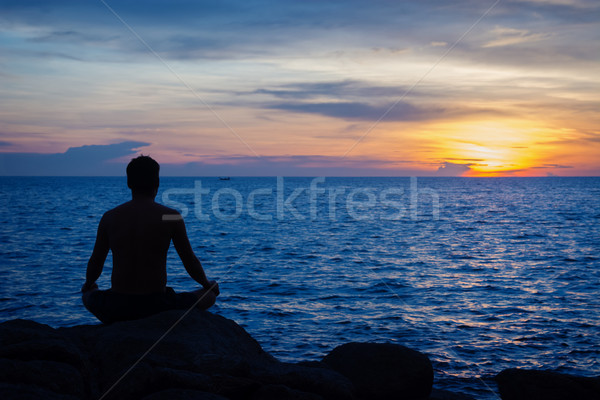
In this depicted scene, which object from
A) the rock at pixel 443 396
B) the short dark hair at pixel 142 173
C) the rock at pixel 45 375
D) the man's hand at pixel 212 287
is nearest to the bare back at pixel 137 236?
the short dark hair at pixel 142 173

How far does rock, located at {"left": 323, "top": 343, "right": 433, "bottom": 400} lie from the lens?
6.99 m

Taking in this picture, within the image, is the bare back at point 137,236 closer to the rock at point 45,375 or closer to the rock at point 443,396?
the rock at point 45,375

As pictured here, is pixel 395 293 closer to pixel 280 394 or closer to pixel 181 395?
pixel 280 394

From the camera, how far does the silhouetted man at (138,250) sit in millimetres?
5930

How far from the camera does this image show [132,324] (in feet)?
20.4

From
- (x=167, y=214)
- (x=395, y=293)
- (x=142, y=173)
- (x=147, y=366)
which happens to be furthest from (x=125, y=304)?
(x=395, y=293)

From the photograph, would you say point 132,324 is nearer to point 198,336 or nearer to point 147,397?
point 198,336

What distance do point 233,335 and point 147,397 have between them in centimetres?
240

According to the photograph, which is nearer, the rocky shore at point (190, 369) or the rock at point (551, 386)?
the rocky shore at point (190, 369)

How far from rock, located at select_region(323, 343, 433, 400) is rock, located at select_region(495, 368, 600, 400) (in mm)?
1505

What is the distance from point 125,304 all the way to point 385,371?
3.75 m

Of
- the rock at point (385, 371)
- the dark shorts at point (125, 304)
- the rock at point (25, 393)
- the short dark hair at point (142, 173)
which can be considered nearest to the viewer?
the rock at point (25, 393)

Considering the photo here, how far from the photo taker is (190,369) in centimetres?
548

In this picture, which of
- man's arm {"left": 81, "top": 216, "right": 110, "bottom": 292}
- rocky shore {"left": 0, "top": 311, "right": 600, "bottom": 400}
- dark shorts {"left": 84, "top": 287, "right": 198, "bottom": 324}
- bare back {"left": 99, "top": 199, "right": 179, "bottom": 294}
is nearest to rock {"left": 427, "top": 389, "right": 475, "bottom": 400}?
rocky shore {"left": 0, "top": 311, "right": 600, "bottom": 400}
